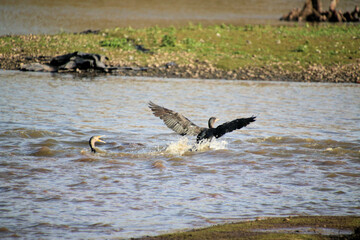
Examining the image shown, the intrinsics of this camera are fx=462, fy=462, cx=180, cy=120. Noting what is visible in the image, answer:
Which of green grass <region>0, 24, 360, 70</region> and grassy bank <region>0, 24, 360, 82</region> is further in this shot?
green grass <region>0, 24, 360, 70</region>

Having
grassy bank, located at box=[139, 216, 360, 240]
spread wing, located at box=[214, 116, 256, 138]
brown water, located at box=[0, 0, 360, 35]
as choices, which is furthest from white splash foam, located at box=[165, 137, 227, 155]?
brown water, located at box=[0, 0, 360, 35]

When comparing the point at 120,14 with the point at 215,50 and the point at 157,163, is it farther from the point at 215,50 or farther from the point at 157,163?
the point at 157,163

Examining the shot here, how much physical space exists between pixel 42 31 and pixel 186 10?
16667 mm

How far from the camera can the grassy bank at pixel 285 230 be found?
5082mm

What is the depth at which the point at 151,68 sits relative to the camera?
23609 mm

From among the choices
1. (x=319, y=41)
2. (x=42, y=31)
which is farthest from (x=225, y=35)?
(x=42, y=31)

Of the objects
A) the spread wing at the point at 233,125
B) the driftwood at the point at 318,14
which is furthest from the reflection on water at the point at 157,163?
the driftwood at the point at 318,14

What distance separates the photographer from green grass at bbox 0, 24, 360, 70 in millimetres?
24797

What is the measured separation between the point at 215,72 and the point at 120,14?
748 inches

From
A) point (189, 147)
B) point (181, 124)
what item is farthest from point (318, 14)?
point (181, 124)

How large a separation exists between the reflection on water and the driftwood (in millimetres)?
27453

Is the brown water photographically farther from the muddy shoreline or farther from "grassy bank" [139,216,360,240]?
"grassy bank" [139,216,360,240]

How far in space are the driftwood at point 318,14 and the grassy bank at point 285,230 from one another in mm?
40559

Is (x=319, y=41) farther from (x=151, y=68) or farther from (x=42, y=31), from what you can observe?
(x=42, y=31)
